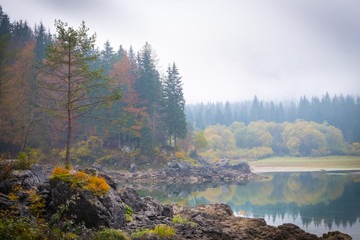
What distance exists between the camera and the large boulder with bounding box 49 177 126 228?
10.8 meters

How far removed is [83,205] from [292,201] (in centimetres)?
2853

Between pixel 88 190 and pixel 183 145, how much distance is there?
5161 centimetres

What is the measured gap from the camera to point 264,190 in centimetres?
3944

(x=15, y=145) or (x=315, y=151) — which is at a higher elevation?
(x=15, y=145)

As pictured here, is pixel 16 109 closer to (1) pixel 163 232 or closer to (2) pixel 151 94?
(2) pixel 151 94

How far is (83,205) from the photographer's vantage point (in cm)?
1085

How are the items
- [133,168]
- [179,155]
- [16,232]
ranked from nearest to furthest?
1. [16,232]
2. [133,168]
3. [179,155]

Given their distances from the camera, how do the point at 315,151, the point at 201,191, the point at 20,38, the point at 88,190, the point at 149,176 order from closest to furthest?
the point at 88,190 → the point at 201,191 → the point at 149,176 → the point at 20,38 → the point at 315,151

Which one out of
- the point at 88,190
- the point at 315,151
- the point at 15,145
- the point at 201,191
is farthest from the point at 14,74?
the point at 315,151

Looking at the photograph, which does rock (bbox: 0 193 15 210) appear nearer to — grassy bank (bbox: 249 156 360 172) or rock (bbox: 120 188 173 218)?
rock (bbox: 120 188 173 218)

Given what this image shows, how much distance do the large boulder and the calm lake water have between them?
50.0ft

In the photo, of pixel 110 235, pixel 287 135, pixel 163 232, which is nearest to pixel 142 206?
pixel 163 232

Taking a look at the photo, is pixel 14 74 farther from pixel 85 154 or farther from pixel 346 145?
pixel 346 145

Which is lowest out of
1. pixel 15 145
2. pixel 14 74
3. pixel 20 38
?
pixel 15 145
